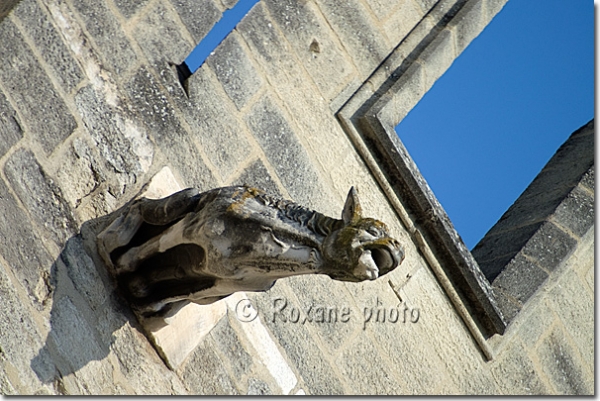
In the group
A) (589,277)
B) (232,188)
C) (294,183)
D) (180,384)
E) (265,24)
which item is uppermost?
(265,24)

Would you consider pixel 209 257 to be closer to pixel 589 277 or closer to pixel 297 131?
pixel 297 131

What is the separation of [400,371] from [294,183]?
3.03 feet

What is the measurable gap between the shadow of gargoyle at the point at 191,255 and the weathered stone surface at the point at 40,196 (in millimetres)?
63

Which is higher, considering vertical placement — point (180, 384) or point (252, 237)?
point (252, 237)

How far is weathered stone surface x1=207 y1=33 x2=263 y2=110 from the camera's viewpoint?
440 cm

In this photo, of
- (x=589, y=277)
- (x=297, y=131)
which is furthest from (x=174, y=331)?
(x=589, y=277)

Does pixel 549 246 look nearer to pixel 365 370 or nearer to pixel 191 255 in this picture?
pixel 365 370

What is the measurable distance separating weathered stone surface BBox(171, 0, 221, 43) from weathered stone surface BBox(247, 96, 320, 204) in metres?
0.38

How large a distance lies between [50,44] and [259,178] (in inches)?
39.8

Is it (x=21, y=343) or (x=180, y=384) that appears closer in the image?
(x=21, y=343)

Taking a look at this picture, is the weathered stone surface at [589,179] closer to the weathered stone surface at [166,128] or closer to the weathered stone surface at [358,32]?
the weathered stone surface at [358,32]

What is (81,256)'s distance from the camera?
380 cm

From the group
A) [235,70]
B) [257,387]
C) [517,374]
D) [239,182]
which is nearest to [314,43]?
[235,70]

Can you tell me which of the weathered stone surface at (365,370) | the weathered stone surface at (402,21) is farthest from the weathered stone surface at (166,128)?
the weathered stone surface at (402,21)
